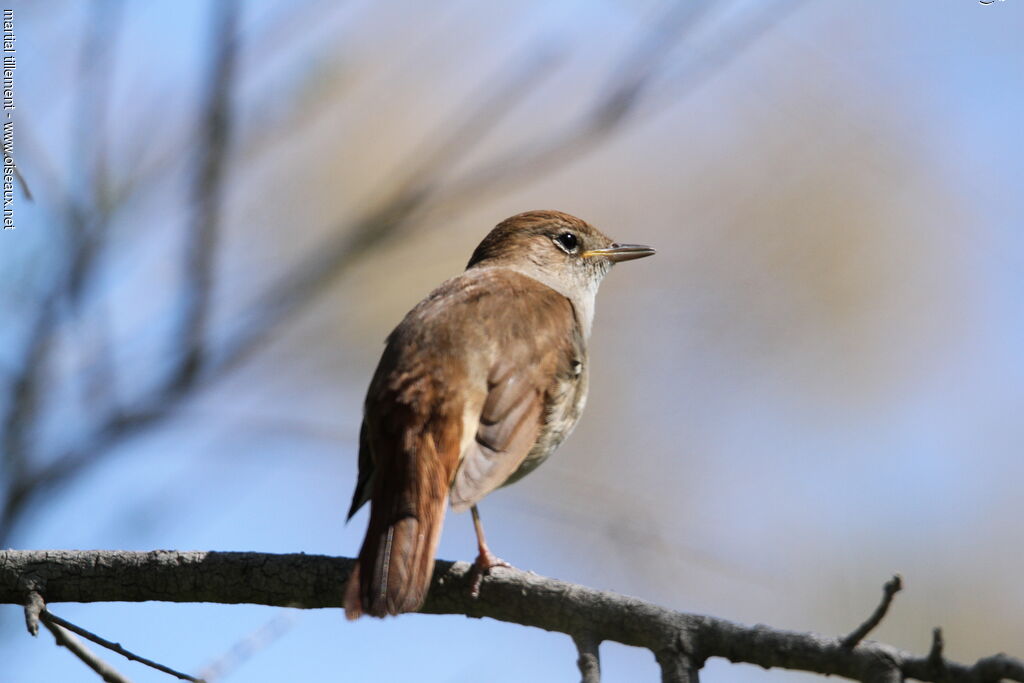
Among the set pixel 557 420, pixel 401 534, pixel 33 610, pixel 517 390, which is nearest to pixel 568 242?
pixel 557 420

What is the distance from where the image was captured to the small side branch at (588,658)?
3.18 m

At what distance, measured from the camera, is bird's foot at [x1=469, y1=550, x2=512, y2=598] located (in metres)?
3.97

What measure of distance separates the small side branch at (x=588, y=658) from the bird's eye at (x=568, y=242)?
3.12 meters

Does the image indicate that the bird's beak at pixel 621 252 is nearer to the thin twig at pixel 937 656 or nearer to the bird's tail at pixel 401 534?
the bird's tail at pixel 401 534

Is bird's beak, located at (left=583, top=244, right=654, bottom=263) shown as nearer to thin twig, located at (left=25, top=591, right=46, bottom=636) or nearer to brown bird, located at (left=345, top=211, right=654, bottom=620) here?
brown bird, located at (left=345, top=211, right=654, bottom=620)

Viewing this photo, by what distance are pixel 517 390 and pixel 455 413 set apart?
353 mm

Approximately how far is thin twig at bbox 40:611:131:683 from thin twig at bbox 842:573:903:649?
7.21 feet

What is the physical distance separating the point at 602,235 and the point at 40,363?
3103mm

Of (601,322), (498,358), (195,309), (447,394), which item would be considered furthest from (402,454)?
(601,322)

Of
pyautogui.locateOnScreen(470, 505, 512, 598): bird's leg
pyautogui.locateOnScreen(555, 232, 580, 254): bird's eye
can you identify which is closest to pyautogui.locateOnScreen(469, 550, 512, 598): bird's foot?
pyautogui.locateOnScreen(470, 505, 512, 598): bird's leg

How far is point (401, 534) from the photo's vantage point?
371 centimetres

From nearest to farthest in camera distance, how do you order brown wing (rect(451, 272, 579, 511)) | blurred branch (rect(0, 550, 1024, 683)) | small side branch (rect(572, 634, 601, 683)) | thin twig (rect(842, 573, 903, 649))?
thin twig (rect(842, 573, 903, 649)) < small side branch (rect(572, 634, 601, 683)) < blurred branch (rect(0, 550, 1024, 683)) < brown wing (rect(451, 272, 579, 511))

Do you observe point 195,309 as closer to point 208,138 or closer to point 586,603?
point 208,138

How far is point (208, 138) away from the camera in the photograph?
4812 millimetres
